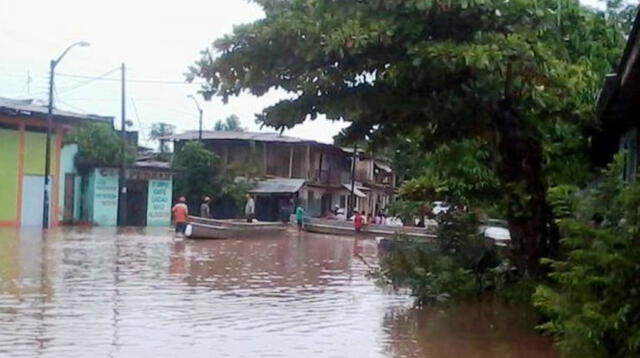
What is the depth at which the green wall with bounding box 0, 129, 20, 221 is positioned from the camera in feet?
137

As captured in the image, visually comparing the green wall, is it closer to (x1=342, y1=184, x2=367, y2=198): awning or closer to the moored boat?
the moored boat

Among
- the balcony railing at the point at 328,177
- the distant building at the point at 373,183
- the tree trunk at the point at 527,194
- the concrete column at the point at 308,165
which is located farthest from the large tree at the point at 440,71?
the distant building at the point at 373,183

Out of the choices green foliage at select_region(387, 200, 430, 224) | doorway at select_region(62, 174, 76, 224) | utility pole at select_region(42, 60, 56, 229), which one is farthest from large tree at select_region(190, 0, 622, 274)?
doorway at select_region(62, 174, 76, 224)

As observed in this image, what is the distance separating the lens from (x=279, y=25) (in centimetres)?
1094

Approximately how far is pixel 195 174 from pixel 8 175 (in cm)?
1272

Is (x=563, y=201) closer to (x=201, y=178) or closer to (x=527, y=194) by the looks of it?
(x=527, y=194)

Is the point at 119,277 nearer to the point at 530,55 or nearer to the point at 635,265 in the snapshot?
the point at 530,55

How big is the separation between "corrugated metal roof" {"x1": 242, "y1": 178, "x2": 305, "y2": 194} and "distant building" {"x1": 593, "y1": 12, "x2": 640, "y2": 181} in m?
43.0

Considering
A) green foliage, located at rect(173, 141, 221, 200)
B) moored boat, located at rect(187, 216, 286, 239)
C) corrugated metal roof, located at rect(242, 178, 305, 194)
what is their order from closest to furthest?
moored boat, located at rect(187, 216, 286, 239) → green foliage, located at rect(173, 141, 221, 200) → corrugated metal roof, located at rect(242, 178, 305, 194)

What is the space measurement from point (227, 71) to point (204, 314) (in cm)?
345

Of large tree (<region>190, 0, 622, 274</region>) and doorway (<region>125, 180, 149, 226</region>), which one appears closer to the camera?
large tree (<region>190, 0, 622, 274</region>)

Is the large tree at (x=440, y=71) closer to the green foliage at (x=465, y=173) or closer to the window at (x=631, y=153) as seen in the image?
the window at (x=631, y=153)

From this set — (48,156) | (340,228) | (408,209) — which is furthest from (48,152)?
(408,209)

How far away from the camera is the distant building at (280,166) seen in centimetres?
5800
